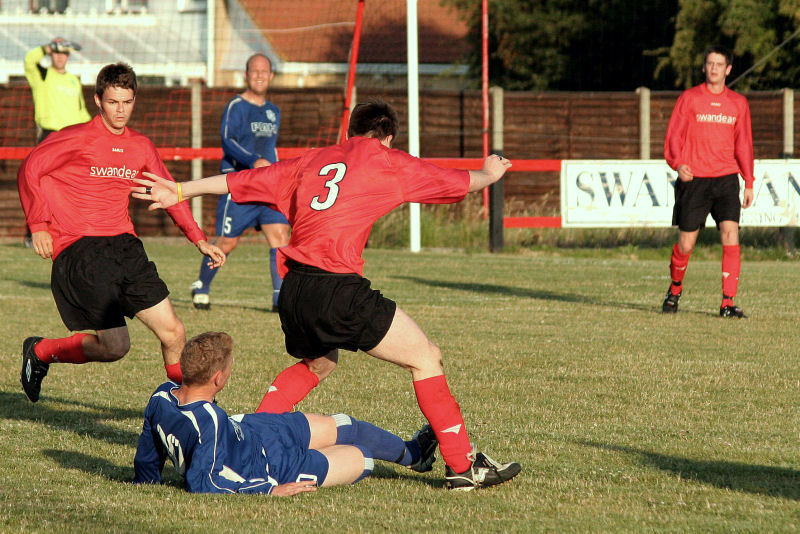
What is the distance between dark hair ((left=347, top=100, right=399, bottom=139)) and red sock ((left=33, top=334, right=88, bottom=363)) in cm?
239

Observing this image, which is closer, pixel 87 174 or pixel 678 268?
pixel 87 174

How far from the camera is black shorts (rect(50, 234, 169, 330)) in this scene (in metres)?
6.72

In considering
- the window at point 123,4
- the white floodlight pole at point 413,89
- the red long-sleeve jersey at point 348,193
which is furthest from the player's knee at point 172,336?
the window at point 123,4

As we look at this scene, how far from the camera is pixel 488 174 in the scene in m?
5.42

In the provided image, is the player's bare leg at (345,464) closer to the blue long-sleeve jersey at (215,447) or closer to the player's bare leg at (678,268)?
the blue long-sleeve jersey at (215,447)

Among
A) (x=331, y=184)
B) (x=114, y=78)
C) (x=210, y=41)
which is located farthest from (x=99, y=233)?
(x=210, y=41)

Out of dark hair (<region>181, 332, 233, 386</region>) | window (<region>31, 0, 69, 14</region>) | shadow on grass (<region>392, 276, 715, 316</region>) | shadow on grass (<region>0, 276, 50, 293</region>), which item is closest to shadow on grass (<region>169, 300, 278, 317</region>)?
shadow on grass (<region>0, 276, 50, 293</region>)

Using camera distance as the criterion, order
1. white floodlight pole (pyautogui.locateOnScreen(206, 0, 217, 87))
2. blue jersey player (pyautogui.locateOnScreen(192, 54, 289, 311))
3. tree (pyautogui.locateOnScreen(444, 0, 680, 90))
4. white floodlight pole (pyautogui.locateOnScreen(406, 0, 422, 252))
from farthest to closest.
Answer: white floodlight pole (pyautogui.locateOnScreen(206, 0, 217, 87)), tree (pyautogui.locateOnScreen(444, 0, 680, 90)), white floodlight pole (pyautogui.locateOnScreen(406, 0, 422, 252)), blue jersey player (pyautogui.locateOnScreen(192, 54, 289, 311))

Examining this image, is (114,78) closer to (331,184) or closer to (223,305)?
(331,184)

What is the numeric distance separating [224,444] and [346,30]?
30423mm

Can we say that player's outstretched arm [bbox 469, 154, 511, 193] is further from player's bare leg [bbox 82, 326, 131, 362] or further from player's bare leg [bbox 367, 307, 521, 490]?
player's bare leg [bbox 82, 326, 131, 362]

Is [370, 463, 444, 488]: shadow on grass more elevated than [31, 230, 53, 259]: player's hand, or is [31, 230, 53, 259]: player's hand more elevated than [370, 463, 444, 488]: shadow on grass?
[31, 230, 53, 259]: player's hand

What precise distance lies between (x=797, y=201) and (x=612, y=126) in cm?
549

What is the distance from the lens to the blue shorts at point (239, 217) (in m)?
11.6
